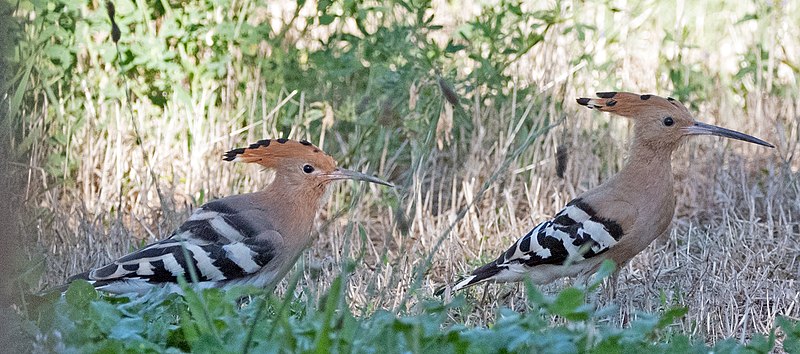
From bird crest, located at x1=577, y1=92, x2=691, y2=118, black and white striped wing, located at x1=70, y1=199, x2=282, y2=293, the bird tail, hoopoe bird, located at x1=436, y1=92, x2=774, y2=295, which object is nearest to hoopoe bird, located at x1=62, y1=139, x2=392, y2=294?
black and white striped wing, located at x1=70, y1=199, x2=282, y2=293

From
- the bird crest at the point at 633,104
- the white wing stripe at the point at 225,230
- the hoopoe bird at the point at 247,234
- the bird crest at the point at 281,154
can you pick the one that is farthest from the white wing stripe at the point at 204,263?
the bird crest at the point at 633,104

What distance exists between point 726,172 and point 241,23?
2244mm

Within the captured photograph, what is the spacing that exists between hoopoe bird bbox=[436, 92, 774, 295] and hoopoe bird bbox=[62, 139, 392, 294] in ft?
1.87

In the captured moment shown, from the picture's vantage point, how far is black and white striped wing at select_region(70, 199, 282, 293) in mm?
3645

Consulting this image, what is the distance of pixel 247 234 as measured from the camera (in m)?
3.85

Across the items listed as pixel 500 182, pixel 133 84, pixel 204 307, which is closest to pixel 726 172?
pixel 500 182

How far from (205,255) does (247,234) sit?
18 cm

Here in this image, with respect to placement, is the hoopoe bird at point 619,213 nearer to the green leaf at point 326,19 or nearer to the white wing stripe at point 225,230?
the white wing stripe at point 225,230

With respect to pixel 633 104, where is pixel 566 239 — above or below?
below

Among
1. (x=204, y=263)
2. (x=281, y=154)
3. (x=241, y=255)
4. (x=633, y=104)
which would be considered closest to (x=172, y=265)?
(x=204, y=263)

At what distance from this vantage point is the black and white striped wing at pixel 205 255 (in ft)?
12.0

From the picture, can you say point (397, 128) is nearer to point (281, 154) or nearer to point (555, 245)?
point (281, 154)

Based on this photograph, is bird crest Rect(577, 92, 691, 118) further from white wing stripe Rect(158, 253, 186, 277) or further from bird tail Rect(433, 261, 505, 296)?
white wing stripe Rect(158, 253, 186, 277)

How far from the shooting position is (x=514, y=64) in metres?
5.86
